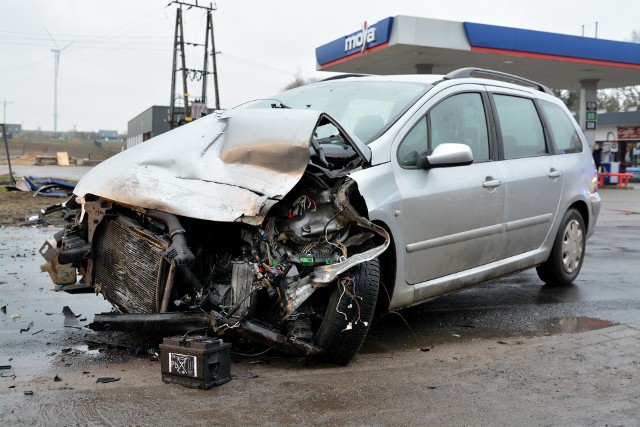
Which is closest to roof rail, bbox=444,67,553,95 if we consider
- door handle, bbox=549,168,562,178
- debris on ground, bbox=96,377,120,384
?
door handle, bbox=549,168,562,178

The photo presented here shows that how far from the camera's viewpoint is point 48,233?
34.3 feet

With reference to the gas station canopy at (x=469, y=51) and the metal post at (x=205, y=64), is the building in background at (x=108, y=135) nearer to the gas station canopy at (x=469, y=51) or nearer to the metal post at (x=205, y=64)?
the metal post at (x=205, y=64)

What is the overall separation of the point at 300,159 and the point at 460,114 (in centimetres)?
188

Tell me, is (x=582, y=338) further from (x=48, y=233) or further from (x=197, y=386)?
(x=48, y=233)

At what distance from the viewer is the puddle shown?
5367mm

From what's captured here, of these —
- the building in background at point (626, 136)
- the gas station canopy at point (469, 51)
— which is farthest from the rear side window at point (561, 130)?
the building in background at point (626, 136)

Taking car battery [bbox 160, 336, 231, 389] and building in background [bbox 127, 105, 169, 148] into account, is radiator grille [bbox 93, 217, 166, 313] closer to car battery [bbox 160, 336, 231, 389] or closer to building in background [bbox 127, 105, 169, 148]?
car battery [bbox 160, 336, 231, 389]

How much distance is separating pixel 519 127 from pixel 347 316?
115 inches

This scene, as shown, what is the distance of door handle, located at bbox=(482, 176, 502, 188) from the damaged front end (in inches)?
53.8

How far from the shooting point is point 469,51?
71.5 feet

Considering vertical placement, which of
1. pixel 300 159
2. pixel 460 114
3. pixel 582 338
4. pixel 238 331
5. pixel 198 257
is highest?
pixel 460 114

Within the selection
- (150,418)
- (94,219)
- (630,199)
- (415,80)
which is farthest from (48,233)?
(630,199)

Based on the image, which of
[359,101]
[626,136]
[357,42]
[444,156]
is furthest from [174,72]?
[444,156]

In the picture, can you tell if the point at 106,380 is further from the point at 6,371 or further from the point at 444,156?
the point at 444,156
